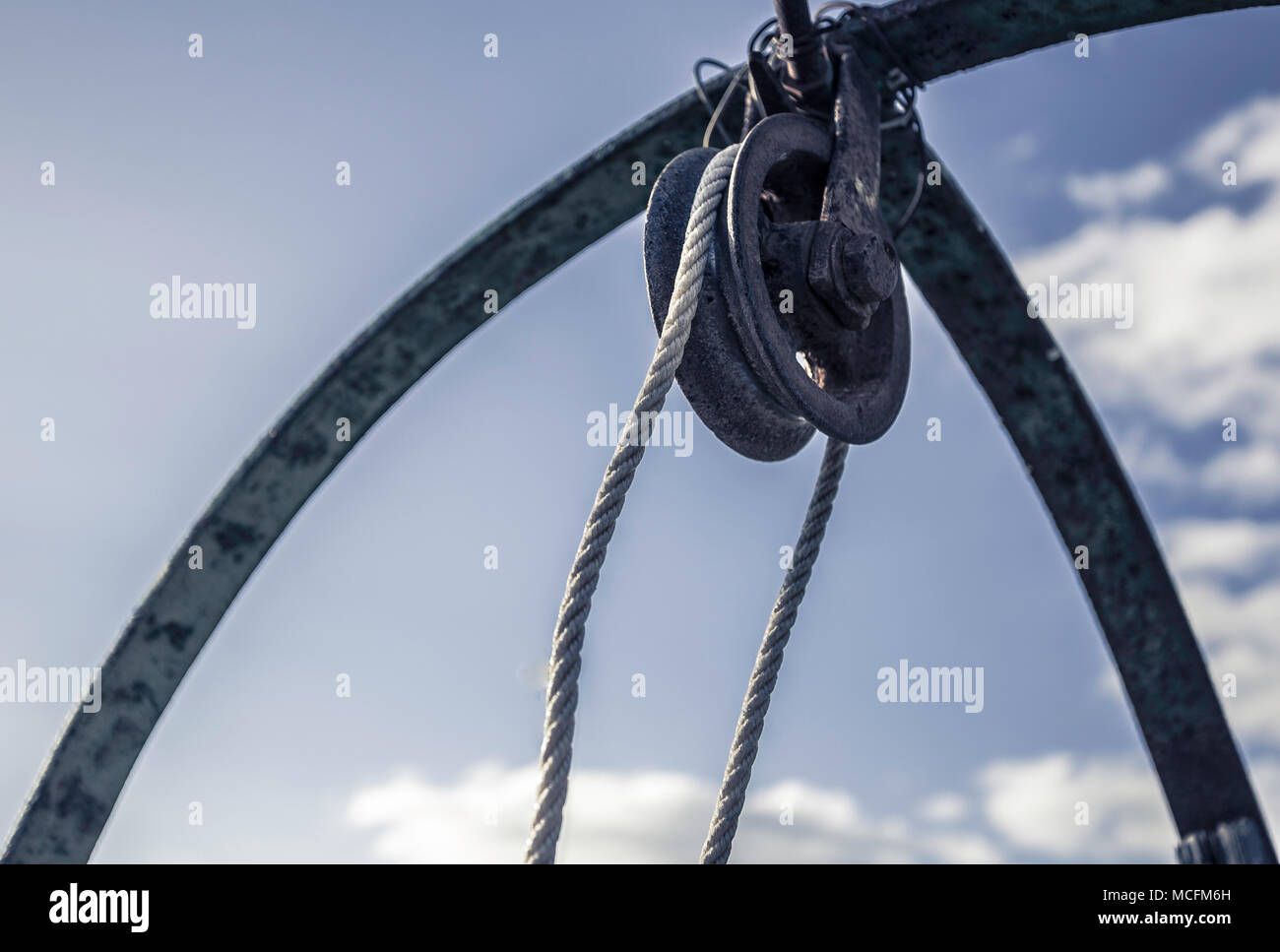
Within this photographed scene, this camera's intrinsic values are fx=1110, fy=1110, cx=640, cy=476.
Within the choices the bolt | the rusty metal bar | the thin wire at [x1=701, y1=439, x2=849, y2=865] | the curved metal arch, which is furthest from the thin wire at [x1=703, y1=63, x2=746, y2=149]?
the rusty metal bar

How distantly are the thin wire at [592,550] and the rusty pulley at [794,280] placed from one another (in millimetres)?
235

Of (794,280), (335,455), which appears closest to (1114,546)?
(794,280)

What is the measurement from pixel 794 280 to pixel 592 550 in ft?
3.56

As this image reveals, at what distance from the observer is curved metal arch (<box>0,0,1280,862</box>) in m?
4.62

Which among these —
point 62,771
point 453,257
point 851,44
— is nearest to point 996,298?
point 851,44

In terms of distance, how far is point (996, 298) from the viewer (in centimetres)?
463

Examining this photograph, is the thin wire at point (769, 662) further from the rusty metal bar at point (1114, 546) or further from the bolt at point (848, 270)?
the rusty metal bar at point (1114, 546)

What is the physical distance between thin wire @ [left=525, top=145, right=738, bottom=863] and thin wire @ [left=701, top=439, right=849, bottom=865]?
86cm

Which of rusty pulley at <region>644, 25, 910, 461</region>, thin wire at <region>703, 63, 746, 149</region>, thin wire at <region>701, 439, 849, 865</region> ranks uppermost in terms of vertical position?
thin wire at <region>703, 63, 746, 149</region>

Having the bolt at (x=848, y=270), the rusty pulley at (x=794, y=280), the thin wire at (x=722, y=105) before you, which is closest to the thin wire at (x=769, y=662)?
the rusty pulley at (x=794, y=280)

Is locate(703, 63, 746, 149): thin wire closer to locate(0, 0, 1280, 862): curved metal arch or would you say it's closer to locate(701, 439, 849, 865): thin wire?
locate(0, 0, 1280, 862): curved metal arch
